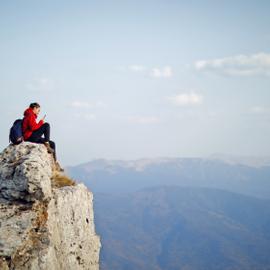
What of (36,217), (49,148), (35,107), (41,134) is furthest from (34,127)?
(36,217)

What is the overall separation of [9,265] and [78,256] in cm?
473

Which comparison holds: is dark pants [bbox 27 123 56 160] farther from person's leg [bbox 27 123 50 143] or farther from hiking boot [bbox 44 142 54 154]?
hiking boot [bbox 44 142 54 154]

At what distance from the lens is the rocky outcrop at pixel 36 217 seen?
13227mm

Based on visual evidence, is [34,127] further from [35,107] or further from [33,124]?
[35,107]

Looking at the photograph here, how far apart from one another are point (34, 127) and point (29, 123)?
38 cm

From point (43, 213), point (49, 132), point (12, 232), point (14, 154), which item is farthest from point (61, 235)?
point (49, 132)

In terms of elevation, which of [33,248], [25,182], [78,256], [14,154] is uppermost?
[14,154]

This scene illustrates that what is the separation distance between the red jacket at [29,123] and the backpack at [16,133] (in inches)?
13.7

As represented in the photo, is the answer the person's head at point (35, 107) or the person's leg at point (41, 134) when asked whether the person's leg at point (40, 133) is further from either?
the person's head at point (35, 107)

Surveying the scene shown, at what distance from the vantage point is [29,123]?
19062mm

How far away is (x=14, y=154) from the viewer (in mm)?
16359

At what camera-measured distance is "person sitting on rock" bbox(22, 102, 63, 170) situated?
1892cm

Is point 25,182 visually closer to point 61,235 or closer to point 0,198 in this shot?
A: point 0,198

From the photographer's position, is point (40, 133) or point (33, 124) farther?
point (40, 133)
